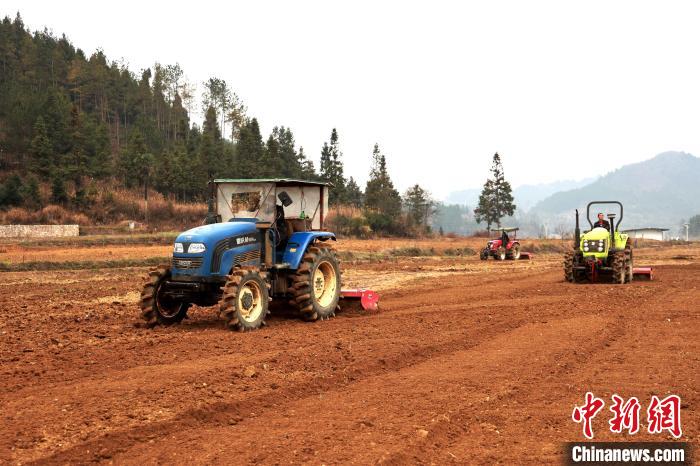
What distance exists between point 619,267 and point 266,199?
36.2 ft

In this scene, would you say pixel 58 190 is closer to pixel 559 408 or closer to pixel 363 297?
pixel 363 297

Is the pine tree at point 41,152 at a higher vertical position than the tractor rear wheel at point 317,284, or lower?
higher

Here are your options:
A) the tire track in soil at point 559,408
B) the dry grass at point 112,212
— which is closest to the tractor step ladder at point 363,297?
the tire track in soil at point 559,408

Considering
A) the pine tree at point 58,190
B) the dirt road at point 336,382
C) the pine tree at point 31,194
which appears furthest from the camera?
the pine tree at point 58,190

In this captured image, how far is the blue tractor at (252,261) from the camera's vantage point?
30.9 ft

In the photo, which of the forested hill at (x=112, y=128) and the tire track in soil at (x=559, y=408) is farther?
the forested hill at (x=112, y=128)

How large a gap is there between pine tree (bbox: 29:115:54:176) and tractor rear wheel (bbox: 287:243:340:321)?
5499 cm

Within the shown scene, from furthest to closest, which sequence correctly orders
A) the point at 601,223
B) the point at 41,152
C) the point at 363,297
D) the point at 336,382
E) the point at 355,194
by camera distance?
the point at 355,194 < the point at 41,152 < the point at 601,223 < the point at 363,297 < the point at 336,382

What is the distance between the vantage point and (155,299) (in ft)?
31.9

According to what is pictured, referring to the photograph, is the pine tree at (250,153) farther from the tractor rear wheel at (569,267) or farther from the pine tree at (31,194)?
the tractor rear wheel at (569,267)

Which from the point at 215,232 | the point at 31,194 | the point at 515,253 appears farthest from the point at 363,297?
the point at 31,194

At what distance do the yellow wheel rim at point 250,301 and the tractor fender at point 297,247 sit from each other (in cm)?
109

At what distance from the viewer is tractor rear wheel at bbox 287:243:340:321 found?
Answer: 10.5m

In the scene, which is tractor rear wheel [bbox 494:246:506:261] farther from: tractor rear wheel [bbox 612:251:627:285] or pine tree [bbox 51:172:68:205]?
pine tree [bbox 51:172:68:205]
